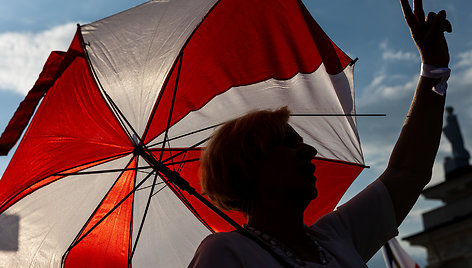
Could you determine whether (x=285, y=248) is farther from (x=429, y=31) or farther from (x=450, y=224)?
(x=450, y=224)

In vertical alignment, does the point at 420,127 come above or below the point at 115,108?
below

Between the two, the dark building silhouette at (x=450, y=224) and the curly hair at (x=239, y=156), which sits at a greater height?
the curly hair at (x=239, y=156)

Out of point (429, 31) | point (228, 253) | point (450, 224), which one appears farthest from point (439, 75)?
point (450, 224)

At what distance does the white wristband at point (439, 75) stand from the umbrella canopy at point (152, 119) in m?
1.20

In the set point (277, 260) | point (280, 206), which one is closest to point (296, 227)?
point (280, 206)

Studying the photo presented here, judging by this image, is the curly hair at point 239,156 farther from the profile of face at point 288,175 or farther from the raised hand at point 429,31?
the raised hand at point 429,31

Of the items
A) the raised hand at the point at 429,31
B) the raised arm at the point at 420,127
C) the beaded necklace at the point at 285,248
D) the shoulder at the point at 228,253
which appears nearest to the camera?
the shoulder at the point at 228,253

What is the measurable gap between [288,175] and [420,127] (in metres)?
0.63

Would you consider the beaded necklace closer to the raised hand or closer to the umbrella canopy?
the raised hand

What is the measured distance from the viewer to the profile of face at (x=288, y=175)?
7.14 ft

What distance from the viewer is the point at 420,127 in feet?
7.86

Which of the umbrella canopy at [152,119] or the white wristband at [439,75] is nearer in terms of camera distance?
the white wristband at [439,75]

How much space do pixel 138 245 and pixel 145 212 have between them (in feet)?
0.71

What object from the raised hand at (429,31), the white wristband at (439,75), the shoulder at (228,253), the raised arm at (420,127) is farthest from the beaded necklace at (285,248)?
the raised hand at (429,31)
